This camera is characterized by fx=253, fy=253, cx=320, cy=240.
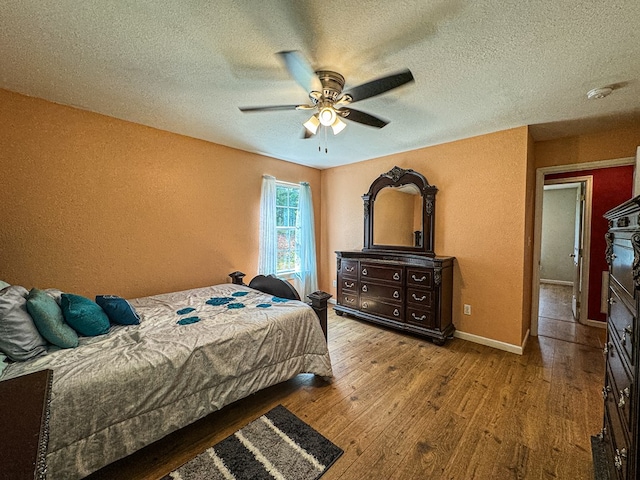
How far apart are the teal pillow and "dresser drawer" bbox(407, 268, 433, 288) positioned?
3.12m

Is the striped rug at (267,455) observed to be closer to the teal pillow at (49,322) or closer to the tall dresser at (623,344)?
the teal pillow at (49,322)

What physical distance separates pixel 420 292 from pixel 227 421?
7.80 feet

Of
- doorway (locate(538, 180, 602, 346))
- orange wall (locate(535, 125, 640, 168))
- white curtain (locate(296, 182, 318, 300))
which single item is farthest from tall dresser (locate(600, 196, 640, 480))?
white curtain (locate(296, 182, 318, 300))

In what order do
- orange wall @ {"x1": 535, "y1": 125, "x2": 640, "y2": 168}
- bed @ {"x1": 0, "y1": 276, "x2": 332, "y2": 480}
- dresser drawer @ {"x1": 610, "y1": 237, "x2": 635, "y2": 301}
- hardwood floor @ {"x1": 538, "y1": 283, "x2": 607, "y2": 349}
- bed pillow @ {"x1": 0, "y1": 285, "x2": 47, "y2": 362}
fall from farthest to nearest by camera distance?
hardwood floor @ {"x1": 538, "y1": 283, "x2": 607, "y2": 349} → orange wall @ {"x1": 535, "y1": 125, "x2": 640, "y2": 168} → bed pillow @ {"x1": 0, "y1": 285, "x2": 47, "y2": 362} → bed @ {"x1": 0, "y1": 276, "x2": 332, "y2": 480} → dresser drawer @ {"x1": 610, "y1": 237, "x2": 635, "y2": 301}

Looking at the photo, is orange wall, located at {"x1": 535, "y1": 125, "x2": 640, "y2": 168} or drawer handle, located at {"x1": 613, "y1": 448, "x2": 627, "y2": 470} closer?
drawer handle, located at {"x1": 613, "y1": 448, "x2": 627, "y2": 470}

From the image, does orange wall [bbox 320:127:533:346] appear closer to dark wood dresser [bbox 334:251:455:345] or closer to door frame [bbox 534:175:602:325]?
dark wood dresser [bbox 334:251:455:345]

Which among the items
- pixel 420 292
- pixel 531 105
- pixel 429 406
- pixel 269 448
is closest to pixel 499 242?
pixel 420 292

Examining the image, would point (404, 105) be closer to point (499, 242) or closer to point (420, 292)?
point (499, 242)

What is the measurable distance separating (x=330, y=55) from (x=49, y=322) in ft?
7.81

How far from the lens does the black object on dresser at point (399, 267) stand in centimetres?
304

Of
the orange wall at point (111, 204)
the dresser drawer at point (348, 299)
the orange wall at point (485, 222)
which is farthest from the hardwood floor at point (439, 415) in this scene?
the orange wall at point (111, 204)

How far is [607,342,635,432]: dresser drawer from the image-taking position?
3.02ft

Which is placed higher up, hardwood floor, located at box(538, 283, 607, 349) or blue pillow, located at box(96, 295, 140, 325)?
blue pillow, located at box(96, 295, 140, 325)

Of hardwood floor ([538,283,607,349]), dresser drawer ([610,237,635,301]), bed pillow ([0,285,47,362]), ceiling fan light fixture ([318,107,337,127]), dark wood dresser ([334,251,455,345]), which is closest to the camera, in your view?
dresser drawer ([610,237,635,301])
